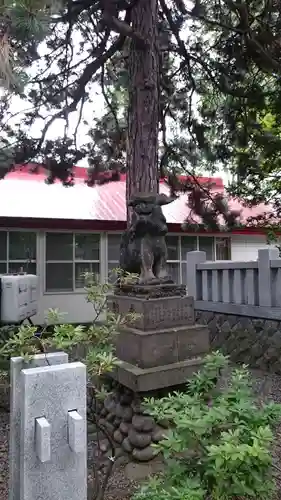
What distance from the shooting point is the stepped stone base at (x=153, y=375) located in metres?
3.62

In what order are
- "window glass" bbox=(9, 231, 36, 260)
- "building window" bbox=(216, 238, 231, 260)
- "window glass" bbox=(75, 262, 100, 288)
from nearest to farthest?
1. "window glass" bbox=(9, 231, 36, 260)
2. "window glass" bbox=(75, 262, 100, 288)
3. "building window" bbox=(216, 238, 231, 260)

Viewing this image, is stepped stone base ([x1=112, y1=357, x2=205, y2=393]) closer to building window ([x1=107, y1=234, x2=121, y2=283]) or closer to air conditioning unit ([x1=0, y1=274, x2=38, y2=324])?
air conditioning unit ([x1=0, y1=274, x2=38, y2=324])

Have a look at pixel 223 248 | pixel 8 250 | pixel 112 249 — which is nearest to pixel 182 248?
pixel 223 248

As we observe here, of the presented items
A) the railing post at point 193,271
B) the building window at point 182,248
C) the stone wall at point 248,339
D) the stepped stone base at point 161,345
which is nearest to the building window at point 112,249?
the building window at point 182,248

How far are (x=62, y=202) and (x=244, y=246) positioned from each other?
6.02 m

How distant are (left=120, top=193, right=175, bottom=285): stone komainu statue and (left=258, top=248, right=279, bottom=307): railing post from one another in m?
2.42

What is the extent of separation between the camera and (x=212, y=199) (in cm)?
888

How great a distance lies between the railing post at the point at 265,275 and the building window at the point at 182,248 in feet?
16.8

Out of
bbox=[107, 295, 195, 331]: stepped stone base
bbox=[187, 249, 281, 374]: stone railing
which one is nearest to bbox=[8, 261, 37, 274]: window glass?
bbox=[187, 249, 281, 374]: stone railing

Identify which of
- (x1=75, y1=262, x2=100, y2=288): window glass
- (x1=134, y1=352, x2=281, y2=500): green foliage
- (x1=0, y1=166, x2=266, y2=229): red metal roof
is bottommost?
(x1=134, y1=352, x2=281, y2=500): green foliage

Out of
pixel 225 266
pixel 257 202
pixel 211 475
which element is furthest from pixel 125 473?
pixel 257 202

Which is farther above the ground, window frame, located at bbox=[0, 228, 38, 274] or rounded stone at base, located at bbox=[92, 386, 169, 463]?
window frame, located at bbox=[0, 228, 38, 274]

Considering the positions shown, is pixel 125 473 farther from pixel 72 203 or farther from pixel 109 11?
pixel 72 203

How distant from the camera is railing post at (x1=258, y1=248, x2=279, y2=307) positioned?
6.02 metres
